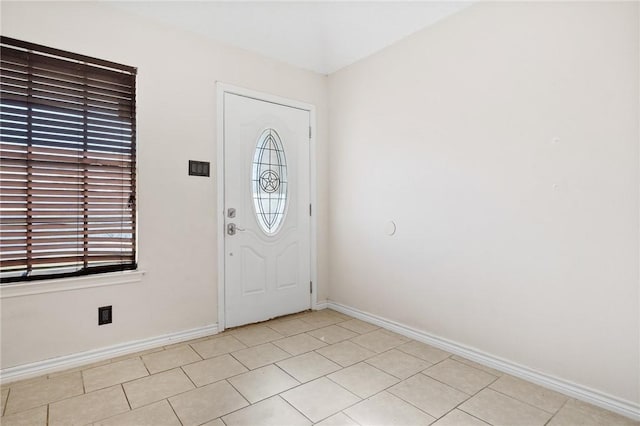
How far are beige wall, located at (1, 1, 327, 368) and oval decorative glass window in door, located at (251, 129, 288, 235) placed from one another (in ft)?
1.43

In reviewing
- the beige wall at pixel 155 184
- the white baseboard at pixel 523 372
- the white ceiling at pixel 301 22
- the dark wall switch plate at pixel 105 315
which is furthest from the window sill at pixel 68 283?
the white baseboard at pixel 523 372

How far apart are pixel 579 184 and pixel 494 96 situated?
82 cm

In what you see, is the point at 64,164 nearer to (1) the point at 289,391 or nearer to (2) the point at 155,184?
(2) the point at 155,184

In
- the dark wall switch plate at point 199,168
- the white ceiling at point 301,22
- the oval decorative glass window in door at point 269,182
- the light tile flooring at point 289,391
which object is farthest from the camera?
the oval decorative glass window in door at point 269,182

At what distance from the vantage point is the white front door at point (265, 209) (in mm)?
3166

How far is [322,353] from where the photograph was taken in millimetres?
2674

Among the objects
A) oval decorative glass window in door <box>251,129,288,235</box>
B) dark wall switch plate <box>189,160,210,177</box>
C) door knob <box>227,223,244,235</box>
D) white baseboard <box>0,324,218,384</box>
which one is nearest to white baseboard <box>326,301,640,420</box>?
oval decorative glass window in door <box>251,129,288,235</box>

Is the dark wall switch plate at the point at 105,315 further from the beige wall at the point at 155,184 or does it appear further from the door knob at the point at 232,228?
the door knob at the point at 232,228

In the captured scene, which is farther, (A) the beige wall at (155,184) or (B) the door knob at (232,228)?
(B) the door knob at (232,228)

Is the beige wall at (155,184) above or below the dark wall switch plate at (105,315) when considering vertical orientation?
above

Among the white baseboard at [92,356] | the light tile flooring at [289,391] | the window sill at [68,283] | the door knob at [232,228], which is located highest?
the door knob at [232,228]

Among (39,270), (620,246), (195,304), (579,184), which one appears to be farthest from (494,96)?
(39,270)

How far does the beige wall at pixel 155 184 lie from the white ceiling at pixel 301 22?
131 millimetres

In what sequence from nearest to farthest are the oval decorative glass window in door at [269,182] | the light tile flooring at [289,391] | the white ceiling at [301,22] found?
1. the light tile flooring at [289,391]
2. the white ceiling at [301,22]
3. the oval decorative glass window in door at [269,182]
